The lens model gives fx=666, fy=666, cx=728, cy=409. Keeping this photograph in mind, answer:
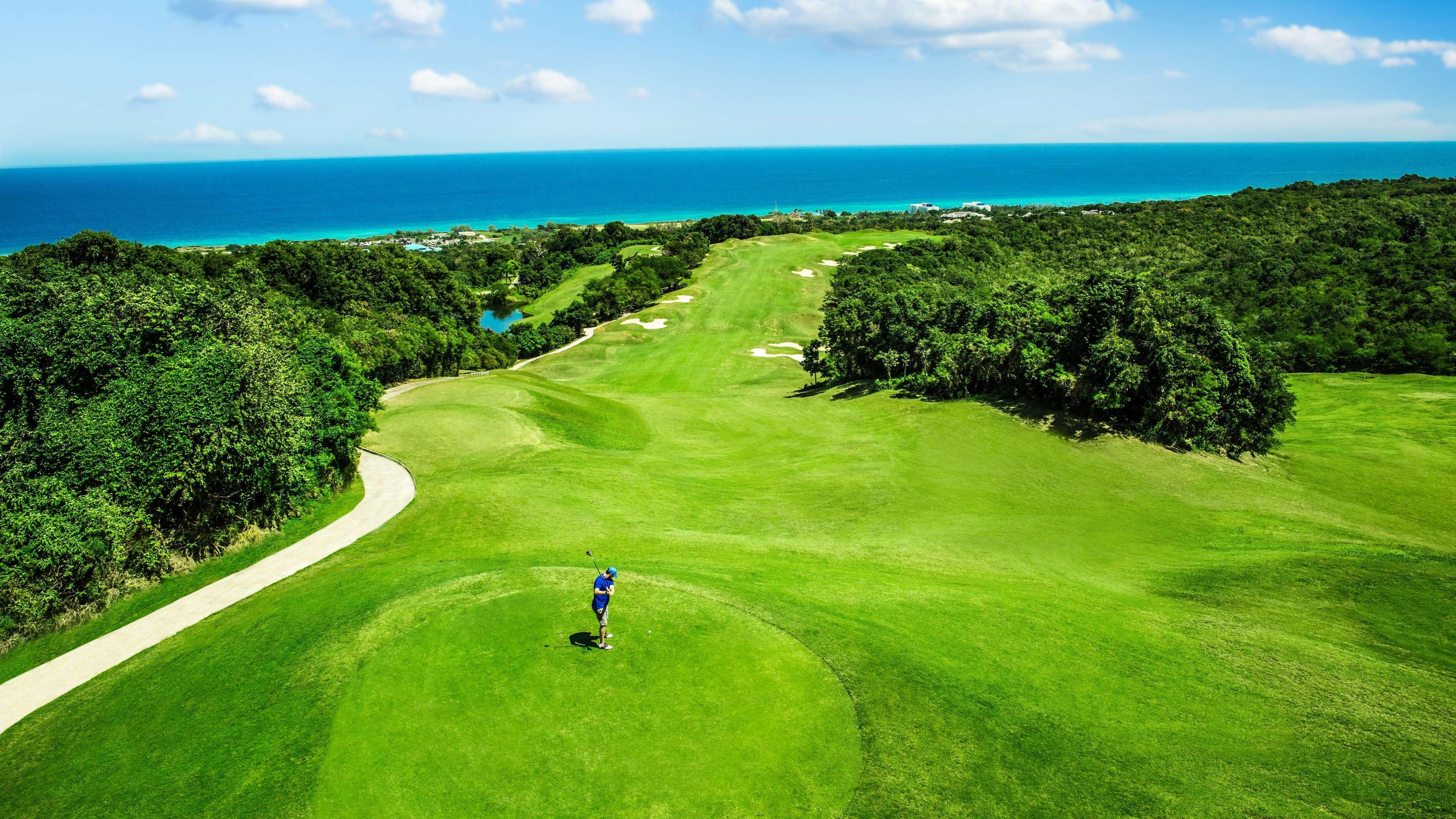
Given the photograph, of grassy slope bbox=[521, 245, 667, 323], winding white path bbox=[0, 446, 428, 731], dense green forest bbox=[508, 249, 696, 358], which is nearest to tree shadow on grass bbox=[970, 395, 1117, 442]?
winding white path bbox=[0, 446, 428, 731]

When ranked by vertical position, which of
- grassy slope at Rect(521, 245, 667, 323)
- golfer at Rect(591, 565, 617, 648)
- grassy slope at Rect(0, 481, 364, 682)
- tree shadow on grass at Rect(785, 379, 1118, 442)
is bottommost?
grassy slope at Rect(0, 481, 364, 682)

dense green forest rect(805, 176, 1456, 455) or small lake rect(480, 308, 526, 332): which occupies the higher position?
dense green forest rect(805, 176, 1456, 455)

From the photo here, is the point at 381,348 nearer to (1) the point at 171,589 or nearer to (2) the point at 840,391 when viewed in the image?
(1) the point at 171,589

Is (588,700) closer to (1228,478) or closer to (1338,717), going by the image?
(1338,717)

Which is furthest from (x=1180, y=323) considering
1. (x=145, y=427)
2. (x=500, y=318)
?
(x=500, y=318)

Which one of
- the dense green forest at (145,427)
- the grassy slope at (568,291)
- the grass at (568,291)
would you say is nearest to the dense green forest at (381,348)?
the dense green forest at (145,427)

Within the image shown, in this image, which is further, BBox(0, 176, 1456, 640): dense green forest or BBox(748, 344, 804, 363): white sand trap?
BBox(748, 344, 804, 363): white sand trap

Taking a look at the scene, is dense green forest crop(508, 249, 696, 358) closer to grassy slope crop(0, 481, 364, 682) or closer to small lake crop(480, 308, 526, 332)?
small lake crop(480, 308, 526, 332)
